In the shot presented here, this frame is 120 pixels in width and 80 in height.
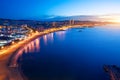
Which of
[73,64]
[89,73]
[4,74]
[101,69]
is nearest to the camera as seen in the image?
[4,74]

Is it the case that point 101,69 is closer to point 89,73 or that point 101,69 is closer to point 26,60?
point 89,73

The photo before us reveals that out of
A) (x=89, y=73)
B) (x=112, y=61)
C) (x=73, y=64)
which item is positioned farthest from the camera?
(x=112, y=61)

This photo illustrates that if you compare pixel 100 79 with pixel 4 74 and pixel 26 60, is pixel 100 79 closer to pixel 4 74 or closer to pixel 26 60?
pixel 4 74

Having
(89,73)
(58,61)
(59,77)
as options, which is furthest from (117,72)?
(58,61)

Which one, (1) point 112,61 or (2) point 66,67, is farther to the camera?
(1) point 112,61

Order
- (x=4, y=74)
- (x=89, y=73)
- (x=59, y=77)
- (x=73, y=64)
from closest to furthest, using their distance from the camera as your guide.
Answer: (x=4, y=74) → (x=59, y=77) → (x=89, y=73) → (x=73, y=64)

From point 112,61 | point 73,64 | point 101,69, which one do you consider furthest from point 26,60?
point 112,61

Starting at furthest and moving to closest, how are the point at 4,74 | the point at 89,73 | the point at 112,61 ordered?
the point at 112,61
the point at 89,73
the point at 4,74

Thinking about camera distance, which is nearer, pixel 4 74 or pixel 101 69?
pixel 4 74
